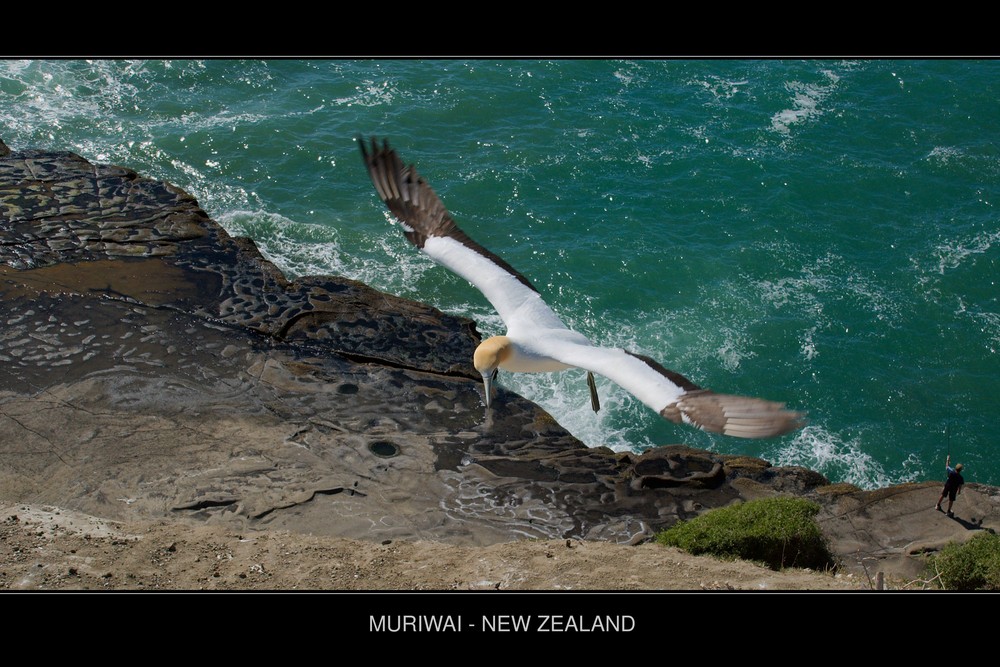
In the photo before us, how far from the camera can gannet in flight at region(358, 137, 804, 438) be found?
10117 mm

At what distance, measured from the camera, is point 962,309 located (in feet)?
76.8

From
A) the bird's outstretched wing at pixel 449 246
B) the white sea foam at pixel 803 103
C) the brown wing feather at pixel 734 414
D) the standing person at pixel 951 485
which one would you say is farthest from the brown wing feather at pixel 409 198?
the white sea foam at pixel 803 103

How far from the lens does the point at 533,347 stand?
503 inches

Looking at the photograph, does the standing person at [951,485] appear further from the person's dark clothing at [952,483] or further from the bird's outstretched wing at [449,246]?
the bird's outstretched wing at [449,246]

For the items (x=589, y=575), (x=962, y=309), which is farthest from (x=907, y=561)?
(x=962, y=309)

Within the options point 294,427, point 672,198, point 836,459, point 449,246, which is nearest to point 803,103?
point 672,198

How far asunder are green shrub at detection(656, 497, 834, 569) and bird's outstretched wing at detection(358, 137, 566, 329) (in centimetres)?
345

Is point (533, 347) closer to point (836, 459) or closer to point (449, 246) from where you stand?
point (449, 246)

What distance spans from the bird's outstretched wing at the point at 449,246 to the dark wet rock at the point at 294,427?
2.85 metres

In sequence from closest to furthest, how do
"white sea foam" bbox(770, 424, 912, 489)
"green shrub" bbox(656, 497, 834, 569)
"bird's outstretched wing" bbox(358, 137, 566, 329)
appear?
"green shrub" bbox(656, 497, 834, 569)
"bird's outstretched wing" bbox(358, 137, 566, 329)
"white sea foam" bbox(770, 424, 912, 489)

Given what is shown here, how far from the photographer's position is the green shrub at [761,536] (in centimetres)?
1280

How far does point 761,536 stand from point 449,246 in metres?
6.09

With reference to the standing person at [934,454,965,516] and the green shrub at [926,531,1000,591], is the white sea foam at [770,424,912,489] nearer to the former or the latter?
the standing person at [934,454,965,516]

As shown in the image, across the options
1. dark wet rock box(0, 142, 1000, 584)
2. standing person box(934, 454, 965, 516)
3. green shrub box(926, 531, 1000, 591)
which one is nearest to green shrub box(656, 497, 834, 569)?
dark wet rock box(0, 142, 1000, 584)
